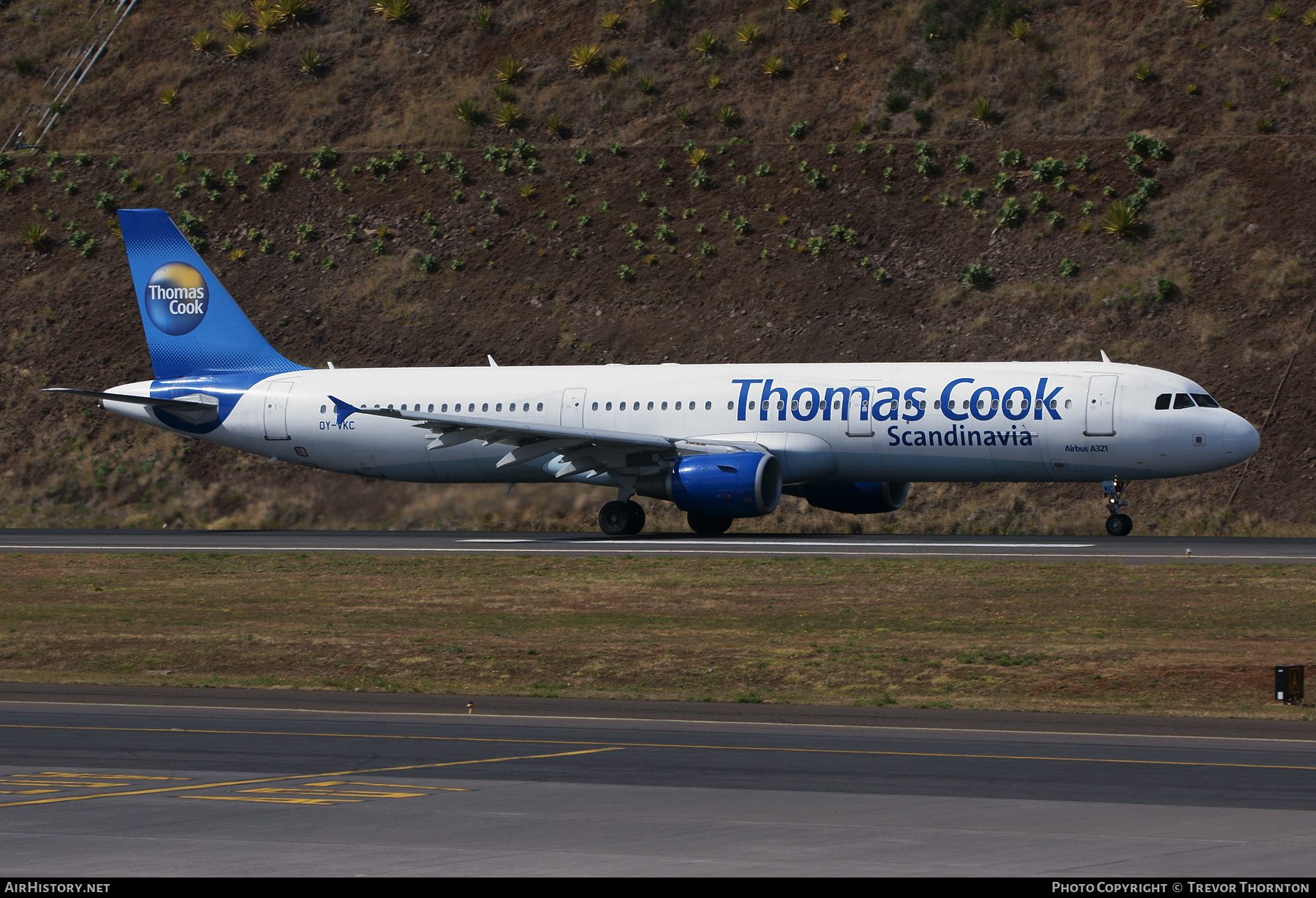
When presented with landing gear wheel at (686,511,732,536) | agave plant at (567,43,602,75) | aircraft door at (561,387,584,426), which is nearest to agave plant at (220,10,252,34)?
agave plant at (567,43,602,75)

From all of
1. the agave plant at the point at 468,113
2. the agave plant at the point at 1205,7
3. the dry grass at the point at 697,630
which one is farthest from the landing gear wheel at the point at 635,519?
the agave plant at the point at 1205,7

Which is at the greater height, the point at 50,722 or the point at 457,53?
the point at 457,53

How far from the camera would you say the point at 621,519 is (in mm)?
40469

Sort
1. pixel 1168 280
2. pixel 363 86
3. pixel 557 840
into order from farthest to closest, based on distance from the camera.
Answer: pixel 363 86 < pixel 1168 280 < pixel 557 840

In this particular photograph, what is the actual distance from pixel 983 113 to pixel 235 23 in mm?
33926

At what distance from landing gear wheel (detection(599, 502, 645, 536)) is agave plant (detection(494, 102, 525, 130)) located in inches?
1241

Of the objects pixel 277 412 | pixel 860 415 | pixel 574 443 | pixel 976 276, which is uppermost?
pixel 976 276

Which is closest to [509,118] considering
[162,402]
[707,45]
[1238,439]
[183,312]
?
[707,45]

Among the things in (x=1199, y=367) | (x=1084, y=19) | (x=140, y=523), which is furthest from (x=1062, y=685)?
(x=1084, y=19)

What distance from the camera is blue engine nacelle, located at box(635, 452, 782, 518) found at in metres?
37.0

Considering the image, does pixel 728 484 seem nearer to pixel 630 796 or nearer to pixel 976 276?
pixel 976 276

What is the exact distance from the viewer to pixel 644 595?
2805 cm

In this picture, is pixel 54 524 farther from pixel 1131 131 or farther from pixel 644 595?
pixel 1131 131
